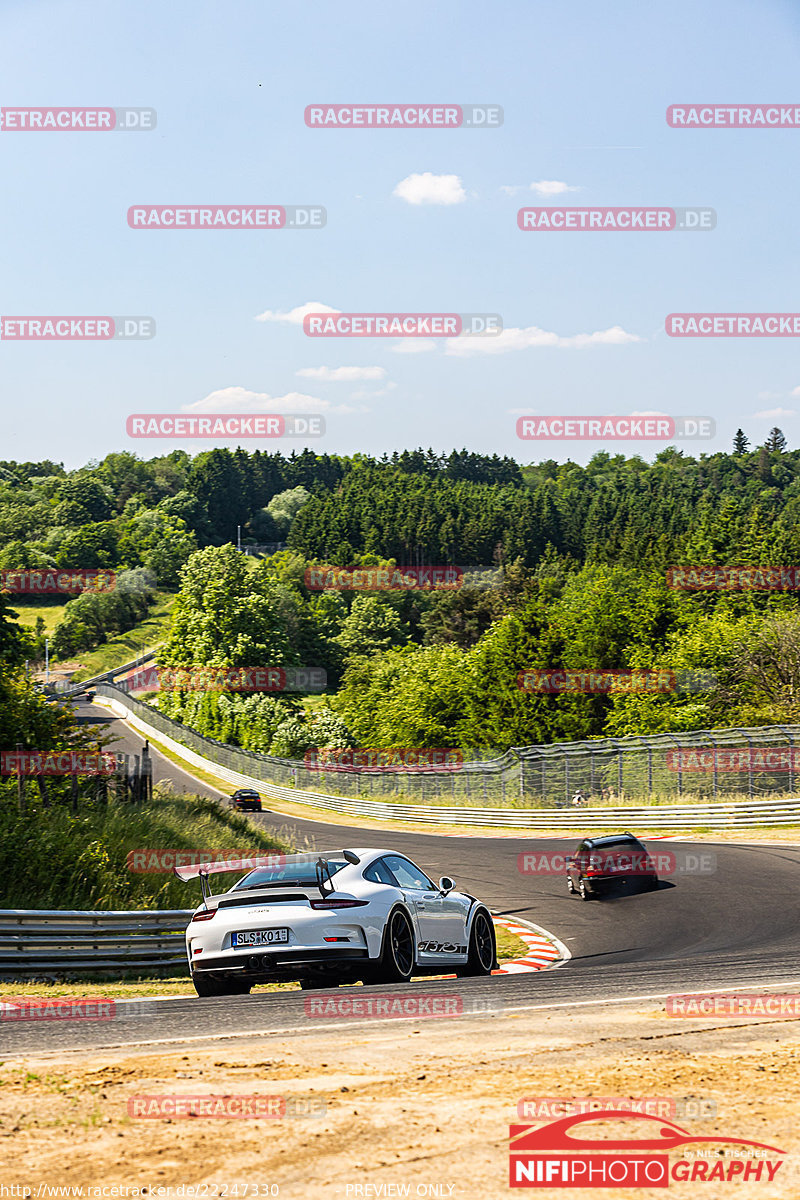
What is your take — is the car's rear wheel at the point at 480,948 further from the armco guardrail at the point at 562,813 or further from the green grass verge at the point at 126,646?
the green grass verge at the point at 126,646

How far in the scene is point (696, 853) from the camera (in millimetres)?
26484

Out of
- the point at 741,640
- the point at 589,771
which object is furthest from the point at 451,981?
the point at 741,640

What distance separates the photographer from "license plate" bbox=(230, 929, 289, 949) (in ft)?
31.1

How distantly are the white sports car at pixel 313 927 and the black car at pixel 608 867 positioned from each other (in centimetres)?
1228

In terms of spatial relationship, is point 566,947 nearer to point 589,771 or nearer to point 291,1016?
point 291,1016

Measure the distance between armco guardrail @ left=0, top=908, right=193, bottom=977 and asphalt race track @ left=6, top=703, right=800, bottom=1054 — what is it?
250 cm

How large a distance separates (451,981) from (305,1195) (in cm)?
656

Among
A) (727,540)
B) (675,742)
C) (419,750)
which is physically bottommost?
(419,750)

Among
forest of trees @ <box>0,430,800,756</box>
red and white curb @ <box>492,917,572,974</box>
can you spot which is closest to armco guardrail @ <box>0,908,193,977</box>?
red and white curb @ <box>492,917,572,974</box>

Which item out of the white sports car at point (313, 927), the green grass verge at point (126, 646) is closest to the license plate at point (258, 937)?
the white sports car at point (313, 927)

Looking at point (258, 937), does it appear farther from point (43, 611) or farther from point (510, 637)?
point (43, 611)

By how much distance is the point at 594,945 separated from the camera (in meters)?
16.4

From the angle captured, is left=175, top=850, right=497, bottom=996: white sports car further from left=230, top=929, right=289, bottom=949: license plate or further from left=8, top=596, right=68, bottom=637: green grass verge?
left=8, top=596, right=68, bottom=637: green grass verge

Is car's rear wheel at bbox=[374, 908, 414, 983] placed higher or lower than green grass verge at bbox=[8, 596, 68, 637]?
lower
